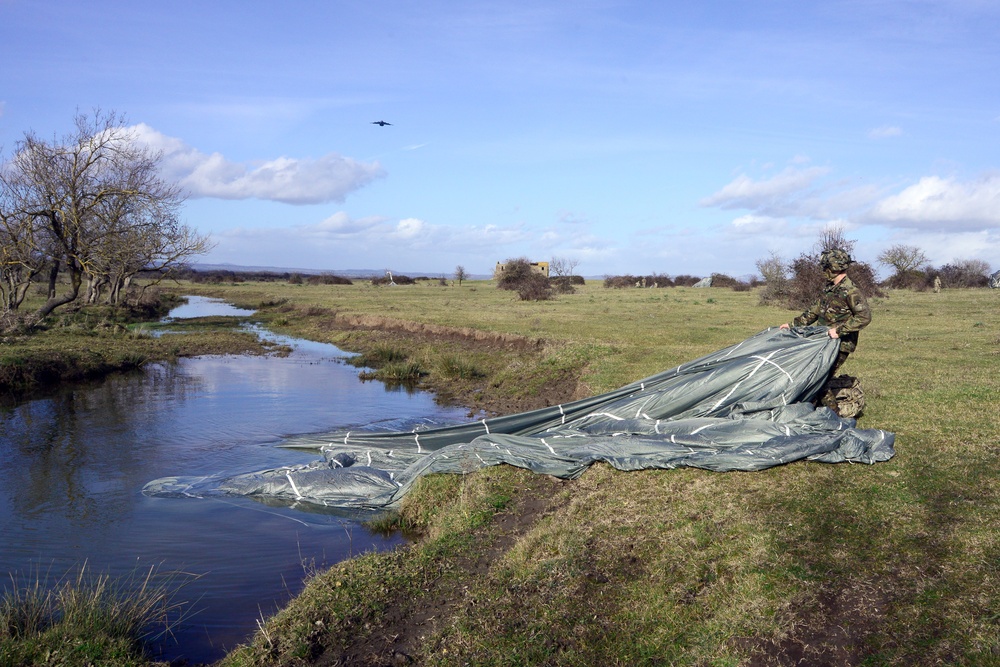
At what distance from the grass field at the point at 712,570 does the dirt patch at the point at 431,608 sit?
0.11ft

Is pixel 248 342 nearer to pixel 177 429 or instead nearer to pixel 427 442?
pixel 177 429

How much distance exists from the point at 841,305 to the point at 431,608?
580cm

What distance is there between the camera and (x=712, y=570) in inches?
215

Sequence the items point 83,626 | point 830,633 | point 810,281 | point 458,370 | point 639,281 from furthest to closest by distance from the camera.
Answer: point 639,281
point 810,281
point 458,370
point 83,626
point 830,633

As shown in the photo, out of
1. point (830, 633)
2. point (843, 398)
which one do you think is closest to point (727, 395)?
point (843, 398)

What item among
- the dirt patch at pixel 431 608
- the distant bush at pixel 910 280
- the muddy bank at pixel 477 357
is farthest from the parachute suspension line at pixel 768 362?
the distant bush at pixel 910 280

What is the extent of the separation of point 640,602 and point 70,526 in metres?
6.53

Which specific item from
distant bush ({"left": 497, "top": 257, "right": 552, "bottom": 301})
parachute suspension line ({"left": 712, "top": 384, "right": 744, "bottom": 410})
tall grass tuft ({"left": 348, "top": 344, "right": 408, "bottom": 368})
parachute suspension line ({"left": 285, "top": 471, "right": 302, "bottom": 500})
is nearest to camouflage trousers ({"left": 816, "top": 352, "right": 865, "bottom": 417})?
parachute suspension line ({"left": 712, "top": 384, "right": 744, "bottom": 410})

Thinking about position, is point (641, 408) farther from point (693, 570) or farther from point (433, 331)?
point (433, 331)

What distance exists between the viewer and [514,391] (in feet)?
51.2

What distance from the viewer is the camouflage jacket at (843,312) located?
26.7ft

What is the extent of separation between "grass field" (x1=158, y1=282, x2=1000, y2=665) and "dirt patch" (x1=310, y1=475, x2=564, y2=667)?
0.03 m

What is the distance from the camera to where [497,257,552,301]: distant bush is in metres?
41.8

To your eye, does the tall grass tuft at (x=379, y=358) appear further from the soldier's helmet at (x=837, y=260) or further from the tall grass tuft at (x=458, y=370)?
the soldier's helmet at (x=837, y=260)
